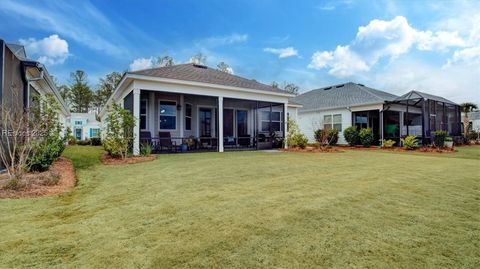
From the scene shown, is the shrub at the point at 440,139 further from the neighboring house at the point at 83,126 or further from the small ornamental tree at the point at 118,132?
the neighboring house at the point at 83,126

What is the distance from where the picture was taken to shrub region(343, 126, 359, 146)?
19023mm

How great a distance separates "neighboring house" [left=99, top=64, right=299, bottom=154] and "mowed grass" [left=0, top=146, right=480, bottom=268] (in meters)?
6.85

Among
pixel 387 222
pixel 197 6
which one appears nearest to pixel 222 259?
pixel 387 222

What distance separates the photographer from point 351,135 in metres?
19.2

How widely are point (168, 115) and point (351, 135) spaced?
13496 millimetres

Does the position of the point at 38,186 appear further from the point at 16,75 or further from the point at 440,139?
the point at 440,139

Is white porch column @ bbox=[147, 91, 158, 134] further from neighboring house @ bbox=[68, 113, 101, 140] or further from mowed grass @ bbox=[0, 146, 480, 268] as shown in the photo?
neighboring house @ bbox=[68, 113, 101, 140]

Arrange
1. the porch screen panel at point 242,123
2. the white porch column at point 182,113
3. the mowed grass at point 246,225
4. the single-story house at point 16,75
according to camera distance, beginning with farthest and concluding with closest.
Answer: the porch screen panel at point 242,123
the white porch column at point 182,113
the single-story house at point 16,75
the mowed grass at point 246,225

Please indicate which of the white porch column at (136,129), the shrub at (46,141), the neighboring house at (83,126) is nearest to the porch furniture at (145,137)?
the white porch column at (136,129)

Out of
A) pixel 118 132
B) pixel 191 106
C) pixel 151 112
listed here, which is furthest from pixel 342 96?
pixel 118 132

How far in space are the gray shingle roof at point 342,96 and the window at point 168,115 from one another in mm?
13580

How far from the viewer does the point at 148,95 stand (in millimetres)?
13344

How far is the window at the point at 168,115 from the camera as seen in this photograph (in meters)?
13.8

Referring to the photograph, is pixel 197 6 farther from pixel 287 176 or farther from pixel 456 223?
pixel 456 223
